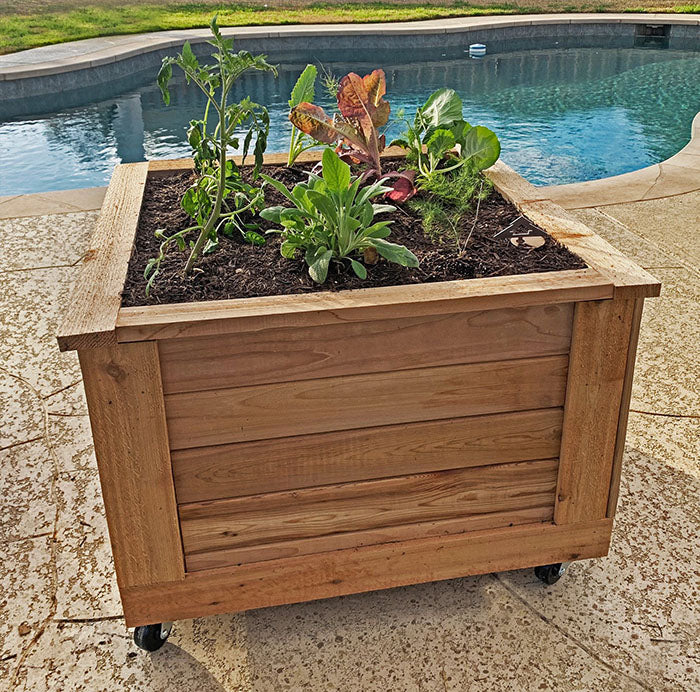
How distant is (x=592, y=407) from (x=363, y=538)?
1.73ft

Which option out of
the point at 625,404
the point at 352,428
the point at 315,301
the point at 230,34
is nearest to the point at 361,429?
the point at 352,428

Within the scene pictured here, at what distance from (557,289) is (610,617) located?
→ 754 mm

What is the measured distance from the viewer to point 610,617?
168 cm

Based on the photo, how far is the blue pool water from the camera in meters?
6.12

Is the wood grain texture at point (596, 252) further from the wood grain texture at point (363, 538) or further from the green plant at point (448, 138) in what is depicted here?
the wood grain texture at point (363, 538)

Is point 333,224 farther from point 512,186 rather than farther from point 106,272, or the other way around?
point 512,186

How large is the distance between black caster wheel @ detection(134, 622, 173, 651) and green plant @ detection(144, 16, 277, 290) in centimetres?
70

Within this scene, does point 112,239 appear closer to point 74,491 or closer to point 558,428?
point 74,491

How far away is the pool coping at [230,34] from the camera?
782 centimetres

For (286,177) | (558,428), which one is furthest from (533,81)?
(558,428)

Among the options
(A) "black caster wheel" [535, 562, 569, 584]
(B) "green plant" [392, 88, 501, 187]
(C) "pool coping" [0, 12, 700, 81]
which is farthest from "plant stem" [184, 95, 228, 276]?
(C) "pool coping" [0, 12, 700, 81]

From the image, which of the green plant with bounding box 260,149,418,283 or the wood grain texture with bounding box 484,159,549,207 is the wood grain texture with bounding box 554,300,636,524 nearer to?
the green plant with bounding box 260,149,418,283

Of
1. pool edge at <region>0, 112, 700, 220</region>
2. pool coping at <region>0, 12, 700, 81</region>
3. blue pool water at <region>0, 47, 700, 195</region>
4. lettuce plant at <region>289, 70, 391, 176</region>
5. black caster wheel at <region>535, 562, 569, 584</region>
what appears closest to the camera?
black caster wheel at <region>535, 562, 569, 584</region>

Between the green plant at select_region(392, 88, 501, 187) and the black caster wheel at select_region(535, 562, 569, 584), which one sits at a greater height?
the green plant at select_region(392, 88, 501, 187)
